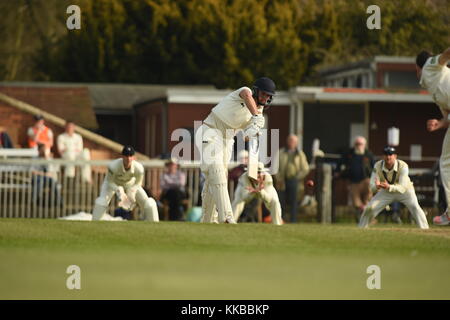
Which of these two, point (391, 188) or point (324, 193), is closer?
point (391, 188)

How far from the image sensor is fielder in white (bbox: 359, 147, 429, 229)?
19.2 m

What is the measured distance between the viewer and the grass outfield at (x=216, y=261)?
1055cm

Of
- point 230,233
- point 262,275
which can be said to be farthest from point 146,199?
point 262,275

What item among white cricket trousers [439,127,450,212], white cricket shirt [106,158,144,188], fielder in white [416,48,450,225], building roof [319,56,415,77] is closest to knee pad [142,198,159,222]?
white cricket shirt [106,158,144,188]

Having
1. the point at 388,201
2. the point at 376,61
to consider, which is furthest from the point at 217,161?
the point at 376,61

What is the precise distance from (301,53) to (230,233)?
52398 mm

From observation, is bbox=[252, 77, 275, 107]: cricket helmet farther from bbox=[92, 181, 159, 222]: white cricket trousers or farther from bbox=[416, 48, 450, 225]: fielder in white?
bbox=[92, 181, 159, 222]: white cricket trousers

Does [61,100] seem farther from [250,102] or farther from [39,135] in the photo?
[250,102]

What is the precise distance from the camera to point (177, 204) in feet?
85.3

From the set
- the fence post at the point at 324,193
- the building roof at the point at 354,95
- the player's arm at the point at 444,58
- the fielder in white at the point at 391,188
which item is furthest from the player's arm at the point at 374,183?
the building roof at the point at 354,95

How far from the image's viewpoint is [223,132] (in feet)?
53.7

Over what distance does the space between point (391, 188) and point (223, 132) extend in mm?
3925

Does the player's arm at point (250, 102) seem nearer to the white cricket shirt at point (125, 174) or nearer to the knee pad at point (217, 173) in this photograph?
the knee pad at point (217, 173)

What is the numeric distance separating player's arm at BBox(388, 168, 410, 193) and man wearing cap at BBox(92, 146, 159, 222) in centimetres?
385
